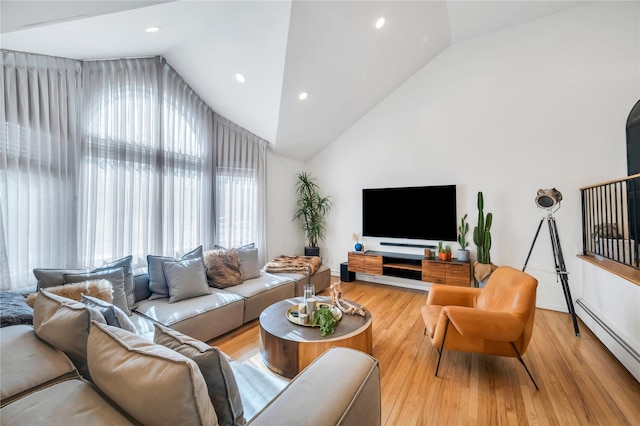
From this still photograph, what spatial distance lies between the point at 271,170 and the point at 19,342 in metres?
3.86

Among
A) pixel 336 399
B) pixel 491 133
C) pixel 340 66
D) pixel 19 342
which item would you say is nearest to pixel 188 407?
pixel 336 399

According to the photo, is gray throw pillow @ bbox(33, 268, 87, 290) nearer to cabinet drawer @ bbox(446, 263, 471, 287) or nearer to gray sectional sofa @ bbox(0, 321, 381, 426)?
gray sectional sofa @ bbox(0, 321, 381, 426)

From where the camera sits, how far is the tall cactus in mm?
3494

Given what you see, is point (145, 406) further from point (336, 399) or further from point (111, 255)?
point (111, 255)

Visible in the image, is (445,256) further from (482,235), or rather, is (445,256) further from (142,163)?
(142,163)

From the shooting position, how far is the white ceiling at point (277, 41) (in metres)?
2.07

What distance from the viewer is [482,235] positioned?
353 cm

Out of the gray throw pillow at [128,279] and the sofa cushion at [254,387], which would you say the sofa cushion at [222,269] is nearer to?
the gray throw pillow at [128,279]

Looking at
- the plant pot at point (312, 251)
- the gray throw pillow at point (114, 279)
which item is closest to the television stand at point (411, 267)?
the plant pot at point (312, 251)

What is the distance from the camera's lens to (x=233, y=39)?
2.73 meters

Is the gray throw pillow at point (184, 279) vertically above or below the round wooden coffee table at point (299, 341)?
above

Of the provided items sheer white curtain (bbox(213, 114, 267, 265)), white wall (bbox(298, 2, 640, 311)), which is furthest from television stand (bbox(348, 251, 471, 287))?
sheer white curtain (bbox(213, 114, 267, 265))

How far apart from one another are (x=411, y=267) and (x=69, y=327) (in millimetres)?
3810

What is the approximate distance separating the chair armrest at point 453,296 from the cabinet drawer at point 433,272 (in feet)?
3.97
